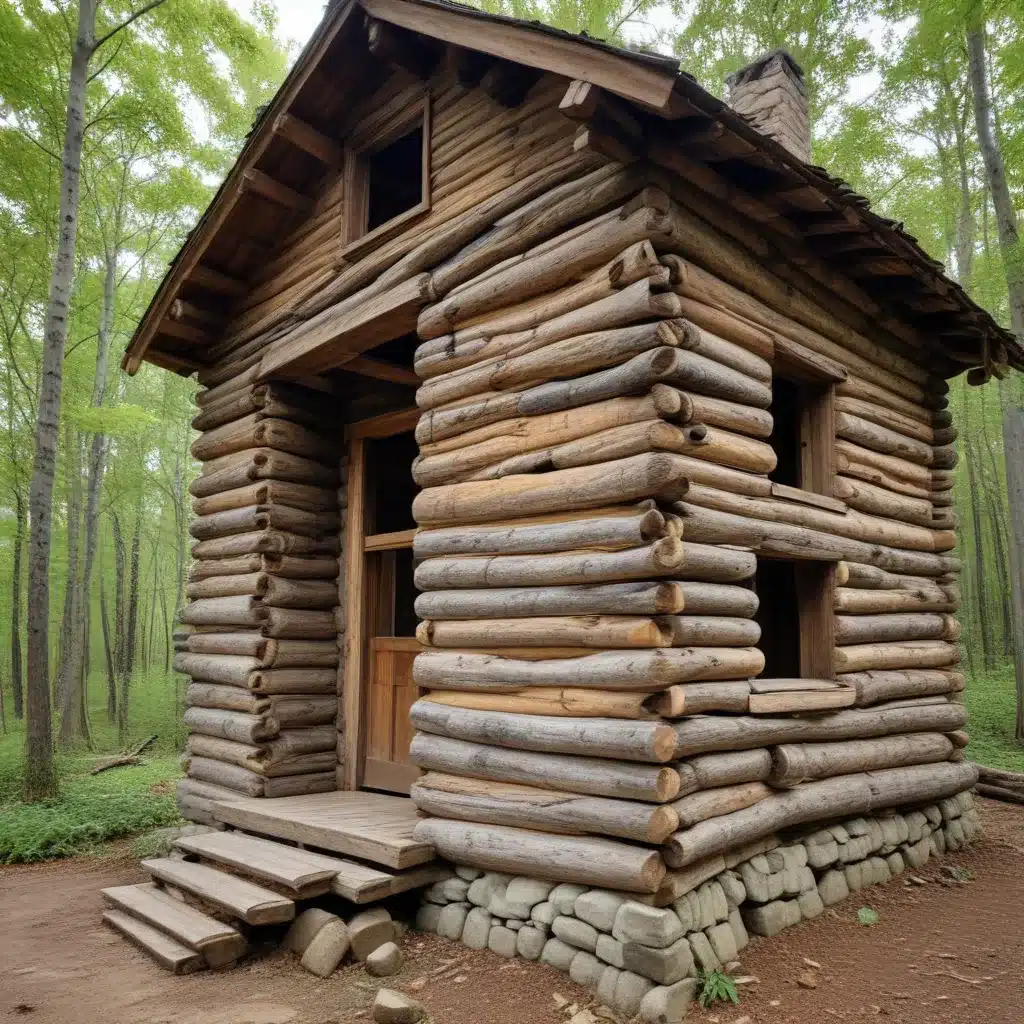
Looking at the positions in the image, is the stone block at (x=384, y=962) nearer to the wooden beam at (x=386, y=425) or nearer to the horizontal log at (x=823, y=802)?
the horizontal log at (x=823, y=802)

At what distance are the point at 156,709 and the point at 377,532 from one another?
19477mm

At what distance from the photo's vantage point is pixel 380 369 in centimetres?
830

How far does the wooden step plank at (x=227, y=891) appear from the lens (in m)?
5.07

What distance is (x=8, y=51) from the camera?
11.1 m

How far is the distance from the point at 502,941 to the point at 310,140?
25.3 ft

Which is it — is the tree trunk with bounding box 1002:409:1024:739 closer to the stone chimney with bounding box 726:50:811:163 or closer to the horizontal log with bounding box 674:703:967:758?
the horizontal log with bounding box 674:703:967:758

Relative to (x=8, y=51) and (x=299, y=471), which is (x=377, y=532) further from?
(x=8, y=51)

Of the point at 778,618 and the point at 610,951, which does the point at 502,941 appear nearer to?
the point at 610,951

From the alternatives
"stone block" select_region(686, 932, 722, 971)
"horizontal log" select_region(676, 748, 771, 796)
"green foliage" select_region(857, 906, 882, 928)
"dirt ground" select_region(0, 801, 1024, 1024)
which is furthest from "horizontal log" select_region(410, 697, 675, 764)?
"green foliage" select_region(857, 906, 882, 928)

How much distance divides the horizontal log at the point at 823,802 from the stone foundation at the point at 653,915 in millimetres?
256

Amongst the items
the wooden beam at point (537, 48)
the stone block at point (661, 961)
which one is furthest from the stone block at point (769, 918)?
the wooden beam at point (537, 48)

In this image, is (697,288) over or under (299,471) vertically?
over

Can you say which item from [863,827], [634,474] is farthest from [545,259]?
[863,827]

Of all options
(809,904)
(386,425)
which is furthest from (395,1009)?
(386,425)
